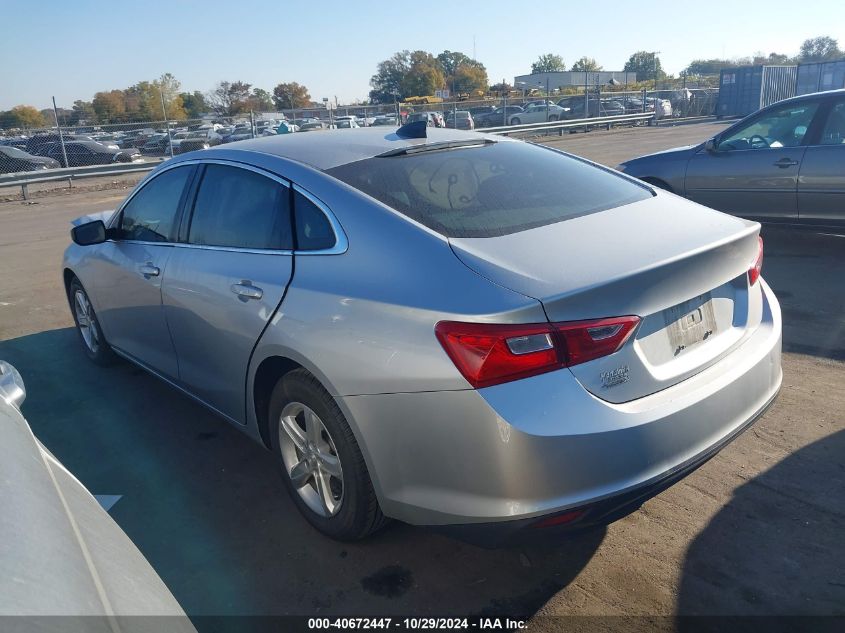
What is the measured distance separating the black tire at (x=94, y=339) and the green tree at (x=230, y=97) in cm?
5694

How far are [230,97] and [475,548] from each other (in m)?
70.4

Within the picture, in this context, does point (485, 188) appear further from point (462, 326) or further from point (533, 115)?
point (533, 115)

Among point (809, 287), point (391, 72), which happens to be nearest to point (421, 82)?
point (391, 72)

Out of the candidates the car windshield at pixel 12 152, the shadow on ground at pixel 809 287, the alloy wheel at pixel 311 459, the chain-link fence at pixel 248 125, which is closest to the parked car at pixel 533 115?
the chain-link fence at pixel 248 125

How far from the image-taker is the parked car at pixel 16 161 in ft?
66.4

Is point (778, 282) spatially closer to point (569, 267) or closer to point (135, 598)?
point (569, 267)

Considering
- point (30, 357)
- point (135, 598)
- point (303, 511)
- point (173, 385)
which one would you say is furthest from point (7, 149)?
point (135, 598)

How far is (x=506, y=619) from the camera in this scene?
2.59 m

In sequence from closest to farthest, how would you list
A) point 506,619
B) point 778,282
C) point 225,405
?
point 506,619 → point 225,405 → point 778,282

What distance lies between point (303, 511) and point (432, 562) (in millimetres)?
633

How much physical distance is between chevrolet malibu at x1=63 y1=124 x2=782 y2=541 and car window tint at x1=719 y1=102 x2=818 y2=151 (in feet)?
14.7

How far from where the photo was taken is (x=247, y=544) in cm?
311

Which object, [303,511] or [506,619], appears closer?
[506,619]

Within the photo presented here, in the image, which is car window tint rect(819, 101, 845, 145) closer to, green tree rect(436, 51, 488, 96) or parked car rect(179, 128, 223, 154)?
parked car rect(179, 128, 223, 154)
